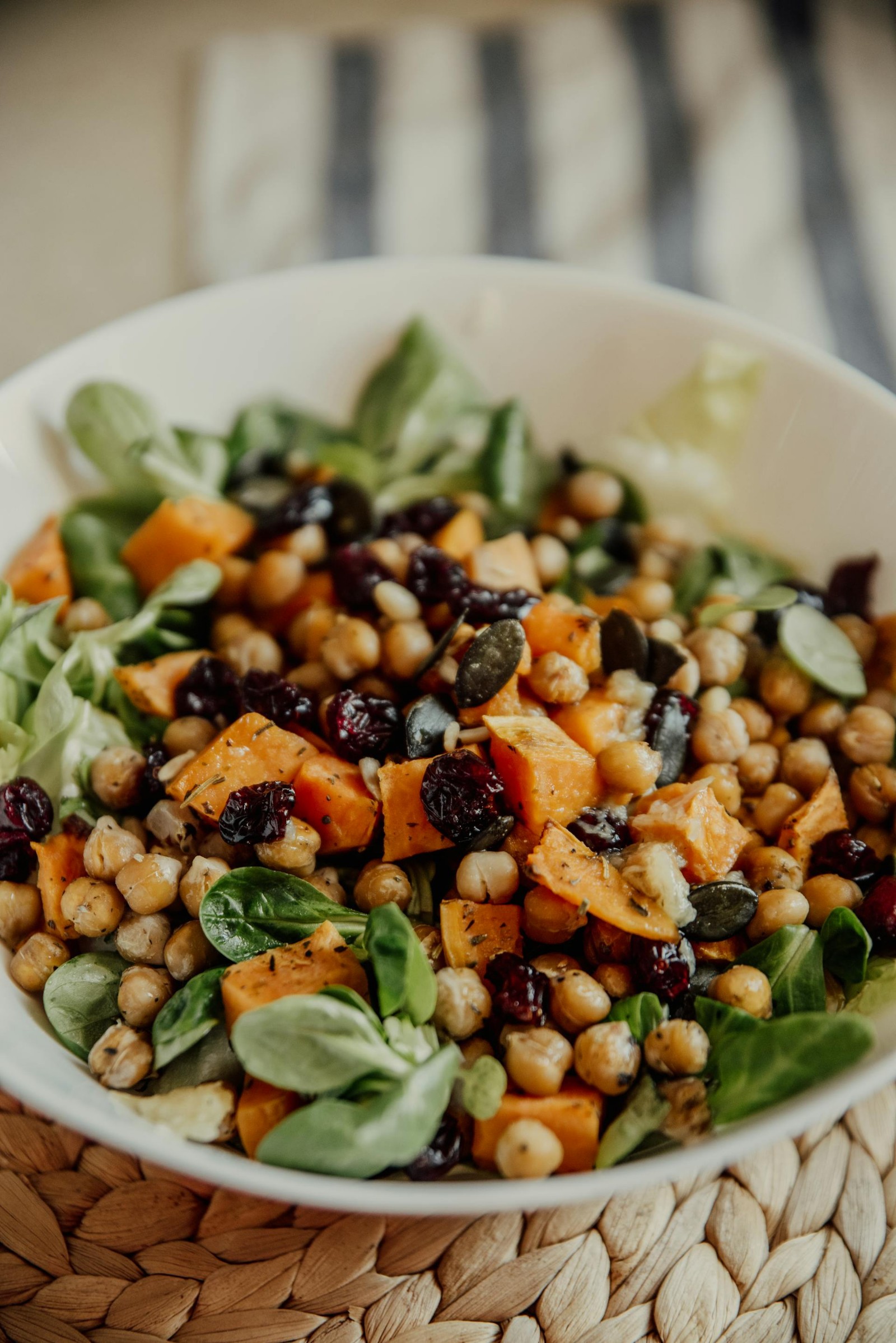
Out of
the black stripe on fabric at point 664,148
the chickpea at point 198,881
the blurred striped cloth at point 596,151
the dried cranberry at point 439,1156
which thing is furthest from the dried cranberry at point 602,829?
the black stripe on fabric at point 664,148

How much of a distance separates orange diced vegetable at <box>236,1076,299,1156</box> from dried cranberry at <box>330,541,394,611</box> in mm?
1103

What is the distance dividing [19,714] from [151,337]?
106cm

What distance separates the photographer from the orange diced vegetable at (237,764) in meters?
2.19

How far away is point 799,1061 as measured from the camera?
1747mm

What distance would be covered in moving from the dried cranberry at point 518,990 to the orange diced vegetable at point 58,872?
83 centimetres

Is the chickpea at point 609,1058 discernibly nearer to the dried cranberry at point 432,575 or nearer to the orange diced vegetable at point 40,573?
the dried cranberry at point 432,575

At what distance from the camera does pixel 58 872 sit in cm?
220

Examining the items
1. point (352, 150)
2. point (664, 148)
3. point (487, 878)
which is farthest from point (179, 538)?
point (664, 148)

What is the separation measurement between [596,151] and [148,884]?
362cm

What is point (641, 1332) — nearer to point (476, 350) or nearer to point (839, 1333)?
point (839, 1333)

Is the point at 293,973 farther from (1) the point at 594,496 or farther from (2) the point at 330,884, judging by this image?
(1) the point at 594,496

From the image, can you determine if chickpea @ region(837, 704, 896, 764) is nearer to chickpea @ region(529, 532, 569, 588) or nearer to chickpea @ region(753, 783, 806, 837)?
chickpea @ region(753, 783, 806, 837)

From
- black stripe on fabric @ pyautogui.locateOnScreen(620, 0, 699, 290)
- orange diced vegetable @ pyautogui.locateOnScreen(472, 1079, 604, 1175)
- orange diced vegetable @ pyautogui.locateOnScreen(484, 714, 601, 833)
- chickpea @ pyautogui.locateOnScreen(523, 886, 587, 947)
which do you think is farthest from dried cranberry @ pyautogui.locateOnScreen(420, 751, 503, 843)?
black stripe on fabric @ pyautogui.locateOnScreen(620, 0, 699, 290)

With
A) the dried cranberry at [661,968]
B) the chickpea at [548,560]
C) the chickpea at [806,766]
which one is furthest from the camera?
the chickpea at [548,560]
